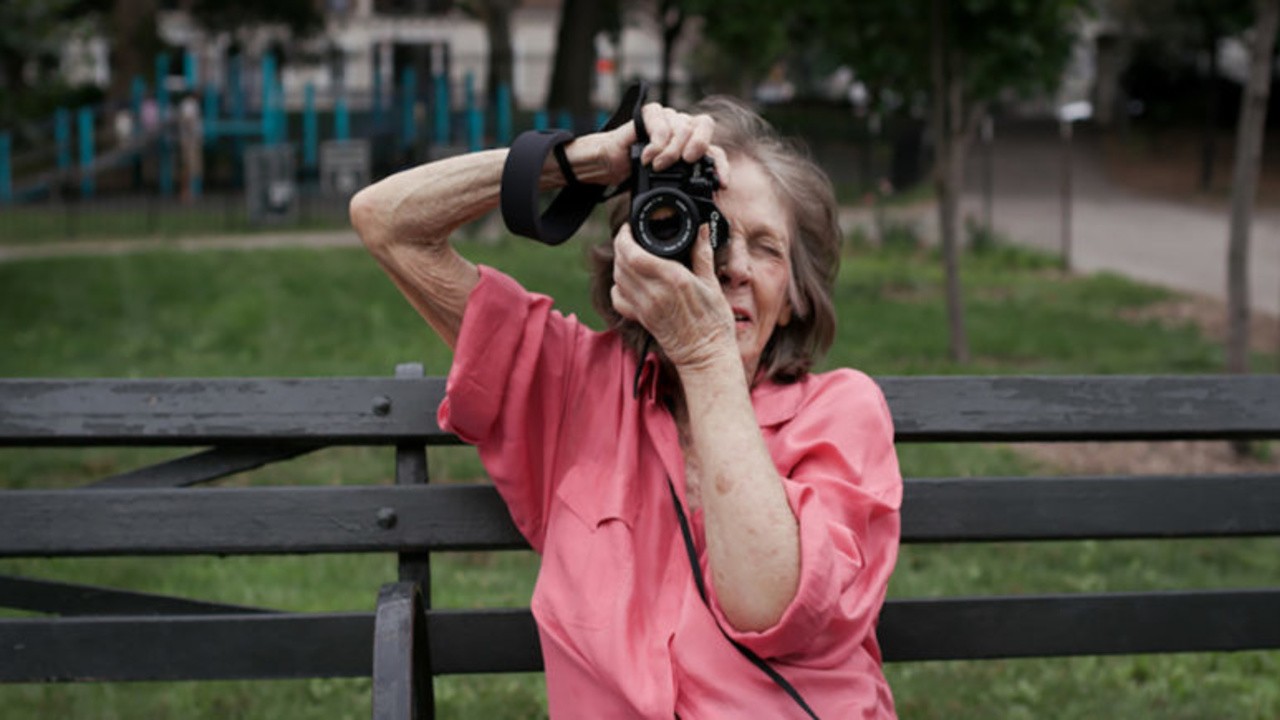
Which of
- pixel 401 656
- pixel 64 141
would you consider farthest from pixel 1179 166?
pixel 401 656

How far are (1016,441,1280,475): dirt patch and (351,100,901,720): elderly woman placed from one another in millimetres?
4284

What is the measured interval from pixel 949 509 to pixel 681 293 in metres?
0.98

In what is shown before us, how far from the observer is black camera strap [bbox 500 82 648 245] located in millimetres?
2428

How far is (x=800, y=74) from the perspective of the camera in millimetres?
52125

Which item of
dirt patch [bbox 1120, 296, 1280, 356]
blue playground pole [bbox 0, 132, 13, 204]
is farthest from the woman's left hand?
blue playground pole [bbox 0, 132, 13, 204]

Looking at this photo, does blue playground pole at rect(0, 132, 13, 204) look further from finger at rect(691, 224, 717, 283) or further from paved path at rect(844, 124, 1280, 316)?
finger at rect(691, 224, 717, 283)

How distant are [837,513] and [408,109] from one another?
22.7m

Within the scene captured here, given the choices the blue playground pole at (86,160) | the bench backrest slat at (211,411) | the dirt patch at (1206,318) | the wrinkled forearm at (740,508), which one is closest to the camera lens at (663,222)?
the wrinkled forearm at (740,508)

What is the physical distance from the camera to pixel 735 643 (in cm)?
235

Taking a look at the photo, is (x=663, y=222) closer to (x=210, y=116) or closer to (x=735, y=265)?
(x=735, y=265)

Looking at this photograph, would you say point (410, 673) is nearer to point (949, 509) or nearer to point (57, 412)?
point (57, 412)

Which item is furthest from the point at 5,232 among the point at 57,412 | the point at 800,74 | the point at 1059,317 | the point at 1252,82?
the point at 800,74

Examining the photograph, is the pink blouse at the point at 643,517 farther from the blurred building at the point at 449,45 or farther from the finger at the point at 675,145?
the blurred building at the point at 449,45

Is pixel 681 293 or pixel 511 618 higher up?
pixel 681 293
